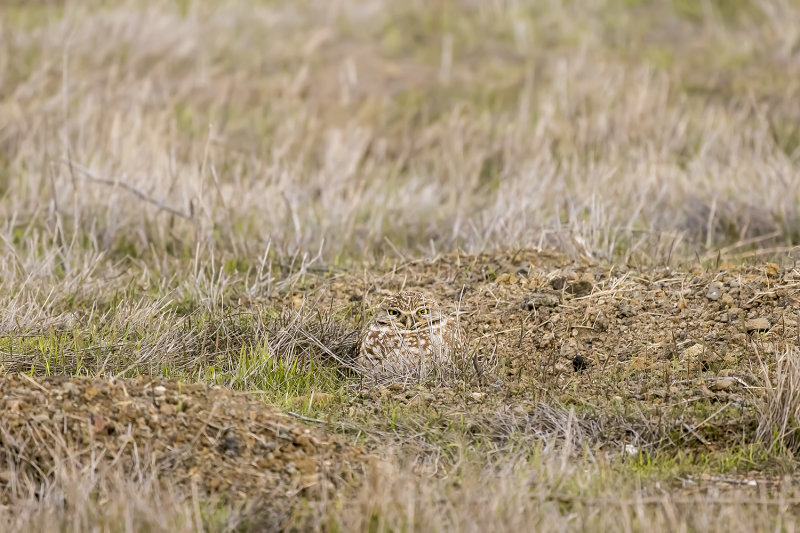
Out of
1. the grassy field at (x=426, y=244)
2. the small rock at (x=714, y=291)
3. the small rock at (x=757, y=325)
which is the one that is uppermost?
the small rock at (x=757, y=325)

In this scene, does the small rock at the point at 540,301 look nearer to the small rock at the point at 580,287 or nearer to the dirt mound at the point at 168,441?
the small rock at the point at 580,287

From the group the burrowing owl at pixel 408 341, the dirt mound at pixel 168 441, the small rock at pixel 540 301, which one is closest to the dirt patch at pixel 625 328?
the small rock at pixel 540 301

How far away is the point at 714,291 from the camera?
4.77m

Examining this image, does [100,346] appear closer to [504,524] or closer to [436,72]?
[504,524]

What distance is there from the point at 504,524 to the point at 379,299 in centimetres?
233

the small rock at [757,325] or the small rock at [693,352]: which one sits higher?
the small rock at [757,325]

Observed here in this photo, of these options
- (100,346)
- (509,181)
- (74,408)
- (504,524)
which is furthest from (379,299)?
(509,181)

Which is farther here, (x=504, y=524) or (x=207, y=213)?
(x=207, y=213)

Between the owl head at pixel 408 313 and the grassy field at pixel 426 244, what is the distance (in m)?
0.28

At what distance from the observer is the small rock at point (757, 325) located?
4426 millimetres

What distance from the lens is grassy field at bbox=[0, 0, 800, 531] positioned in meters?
3.40

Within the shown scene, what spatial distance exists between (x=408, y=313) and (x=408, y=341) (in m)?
0.12

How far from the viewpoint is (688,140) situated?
9.41 metres

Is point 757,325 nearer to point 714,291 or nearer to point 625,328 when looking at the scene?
point 714,291
